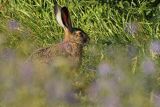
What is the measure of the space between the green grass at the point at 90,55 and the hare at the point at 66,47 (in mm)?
106

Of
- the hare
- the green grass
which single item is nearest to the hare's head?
the hare

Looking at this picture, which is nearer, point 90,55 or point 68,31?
point 90,55

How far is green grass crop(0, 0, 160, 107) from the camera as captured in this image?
2.75 m

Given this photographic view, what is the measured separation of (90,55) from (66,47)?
0.24m

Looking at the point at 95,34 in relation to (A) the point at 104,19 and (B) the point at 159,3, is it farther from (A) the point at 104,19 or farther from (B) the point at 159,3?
(B) the point at 159,3

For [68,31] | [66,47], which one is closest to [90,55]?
[66,47]

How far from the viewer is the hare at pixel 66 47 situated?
17.3ft

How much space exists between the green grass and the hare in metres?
0.11

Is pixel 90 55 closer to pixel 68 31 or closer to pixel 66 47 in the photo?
pixel 66 47

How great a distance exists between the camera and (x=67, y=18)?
19.5 feet

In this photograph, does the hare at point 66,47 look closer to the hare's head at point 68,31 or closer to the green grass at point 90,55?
the hare's head at point 68,31

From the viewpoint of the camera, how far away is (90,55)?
571 cm

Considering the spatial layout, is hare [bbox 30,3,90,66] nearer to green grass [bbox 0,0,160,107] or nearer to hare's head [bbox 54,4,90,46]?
hare's head [bbox 54,4,90,46]

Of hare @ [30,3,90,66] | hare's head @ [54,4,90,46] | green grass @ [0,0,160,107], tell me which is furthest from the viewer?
hare's head @ [54,4,90,46]
